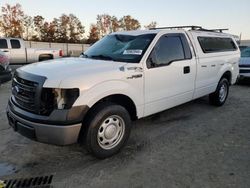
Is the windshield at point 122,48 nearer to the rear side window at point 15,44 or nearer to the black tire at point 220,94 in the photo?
the black tire at point 220,94

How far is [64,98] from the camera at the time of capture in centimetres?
330

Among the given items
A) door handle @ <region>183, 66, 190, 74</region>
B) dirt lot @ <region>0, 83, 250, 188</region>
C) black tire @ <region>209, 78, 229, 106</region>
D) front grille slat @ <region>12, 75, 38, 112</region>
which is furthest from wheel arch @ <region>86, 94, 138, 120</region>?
black tire @ <region>209, 78, 229, 106</region>

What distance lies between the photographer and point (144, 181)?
10.6 feet

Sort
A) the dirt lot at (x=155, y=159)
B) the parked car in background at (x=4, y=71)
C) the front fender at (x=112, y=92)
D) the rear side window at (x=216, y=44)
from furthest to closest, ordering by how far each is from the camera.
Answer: the parked car in background at (x=4, y=71)
the rear side window at (x=216, y=44)
the front fender at (x=112, y=92)
the dirt lot at (x=155, y=159)

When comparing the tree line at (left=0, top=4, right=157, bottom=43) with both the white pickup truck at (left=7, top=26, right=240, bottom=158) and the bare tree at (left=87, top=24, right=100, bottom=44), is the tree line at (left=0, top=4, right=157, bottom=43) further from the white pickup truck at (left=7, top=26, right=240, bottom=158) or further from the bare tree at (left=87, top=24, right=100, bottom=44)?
the white pickup truck at (left=7, top=26, right=240, bottom=158)

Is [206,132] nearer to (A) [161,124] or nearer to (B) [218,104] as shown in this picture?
(A) [161,124]

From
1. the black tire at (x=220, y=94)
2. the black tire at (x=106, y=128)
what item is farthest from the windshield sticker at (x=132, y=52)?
the black tire at (x=220, y=94)

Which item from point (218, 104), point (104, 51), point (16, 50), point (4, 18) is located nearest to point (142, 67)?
point (104, 51)

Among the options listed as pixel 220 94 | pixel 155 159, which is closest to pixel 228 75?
pixel 220 94

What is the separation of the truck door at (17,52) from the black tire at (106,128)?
517 inches

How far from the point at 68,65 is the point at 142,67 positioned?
44.1 inches

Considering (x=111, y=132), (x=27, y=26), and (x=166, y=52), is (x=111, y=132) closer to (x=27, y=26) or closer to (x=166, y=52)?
(x=166, y=52)

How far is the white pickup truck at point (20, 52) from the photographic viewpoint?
14946 millimetres

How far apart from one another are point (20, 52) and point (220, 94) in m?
12.5
